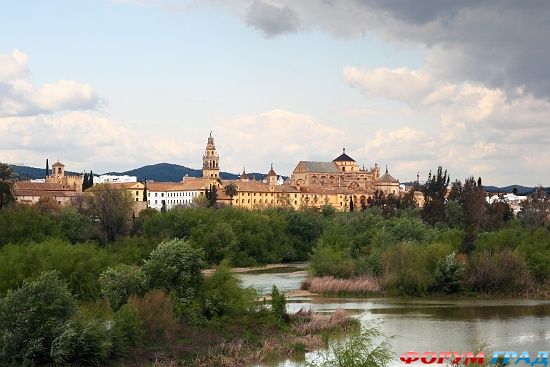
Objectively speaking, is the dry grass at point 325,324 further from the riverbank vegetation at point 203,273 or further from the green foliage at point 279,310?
the green foliage at point 279,310

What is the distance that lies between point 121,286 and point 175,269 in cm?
196

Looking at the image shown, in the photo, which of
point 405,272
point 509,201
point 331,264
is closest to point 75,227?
point 331,264

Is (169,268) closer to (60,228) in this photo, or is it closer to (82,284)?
(82,284)

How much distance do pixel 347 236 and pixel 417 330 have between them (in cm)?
2477

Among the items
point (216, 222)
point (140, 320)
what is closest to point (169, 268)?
point (140, 320)

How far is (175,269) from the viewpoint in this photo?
3102 centimetres

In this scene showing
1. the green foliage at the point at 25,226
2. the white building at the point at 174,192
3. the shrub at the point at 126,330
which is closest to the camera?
the shrub at the point at 126,330

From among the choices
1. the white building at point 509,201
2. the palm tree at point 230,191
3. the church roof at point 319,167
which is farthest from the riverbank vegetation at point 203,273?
the church roof at point 319,167

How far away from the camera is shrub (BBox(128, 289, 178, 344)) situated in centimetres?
2783

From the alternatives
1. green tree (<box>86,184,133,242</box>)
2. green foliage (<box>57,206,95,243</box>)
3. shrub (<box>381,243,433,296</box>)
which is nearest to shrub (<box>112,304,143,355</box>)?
shrub (<box>381,243,433,296</box>)

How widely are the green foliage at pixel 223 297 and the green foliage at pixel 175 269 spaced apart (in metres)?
0.58

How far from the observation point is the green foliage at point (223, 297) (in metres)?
31.3

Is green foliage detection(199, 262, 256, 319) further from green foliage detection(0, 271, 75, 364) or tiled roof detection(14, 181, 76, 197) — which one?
tiled roof detection(14, 181, 76, 197)

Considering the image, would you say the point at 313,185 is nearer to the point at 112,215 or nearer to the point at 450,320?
the point at 112,215
